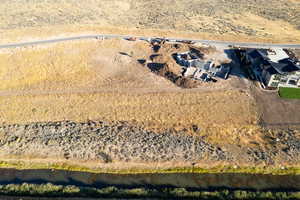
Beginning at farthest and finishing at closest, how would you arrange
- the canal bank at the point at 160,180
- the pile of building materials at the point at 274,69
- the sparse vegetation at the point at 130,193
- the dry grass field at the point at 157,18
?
the dry grass field at the point at 157,18 < the pile of building materials at the point at 274,69 < the canal bank at the point at 160,180 < the sparse vegetation at the point at 130,193

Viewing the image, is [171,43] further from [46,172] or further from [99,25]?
[46,172]

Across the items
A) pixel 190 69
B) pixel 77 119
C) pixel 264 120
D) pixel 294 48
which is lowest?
pixel 77 119

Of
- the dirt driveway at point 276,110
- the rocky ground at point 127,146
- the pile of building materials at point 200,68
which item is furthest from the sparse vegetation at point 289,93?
the pile of building materials at point 200,68

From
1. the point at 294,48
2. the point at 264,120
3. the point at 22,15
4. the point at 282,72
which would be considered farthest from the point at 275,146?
the point at 22,15

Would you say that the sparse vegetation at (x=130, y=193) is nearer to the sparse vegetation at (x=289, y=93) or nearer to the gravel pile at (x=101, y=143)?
the gravel pile at (x=101, y=143)

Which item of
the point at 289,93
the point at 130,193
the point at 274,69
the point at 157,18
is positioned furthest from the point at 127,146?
the point at 157,18

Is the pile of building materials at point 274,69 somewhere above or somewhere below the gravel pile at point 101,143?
above

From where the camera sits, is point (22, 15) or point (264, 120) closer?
point (264, 120)
